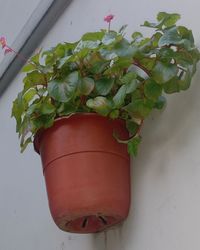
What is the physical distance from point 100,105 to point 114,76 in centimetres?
8

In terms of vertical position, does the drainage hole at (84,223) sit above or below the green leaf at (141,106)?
below

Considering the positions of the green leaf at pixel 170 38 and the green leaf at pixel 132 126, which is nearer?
the green leaf at pixel 170 38

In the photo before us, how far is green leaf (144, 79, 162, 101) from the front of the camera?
1033mm

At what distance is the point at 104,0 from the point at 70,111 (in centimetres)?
52

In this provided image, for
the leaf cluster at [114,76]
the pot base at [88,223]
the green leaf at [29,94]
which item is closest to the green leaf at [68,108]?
the leaf cluster at [114,76]

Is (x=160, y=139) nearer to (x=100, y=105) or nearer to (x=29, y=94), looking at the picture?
(x=100, y=105)

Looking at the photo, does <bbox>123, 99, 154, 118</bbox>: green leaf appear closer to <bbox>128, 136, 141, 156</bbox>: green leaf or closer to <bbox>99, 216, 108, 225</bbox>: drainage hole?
<bbox>128, 136, 141, 156</bbox>: green leaf

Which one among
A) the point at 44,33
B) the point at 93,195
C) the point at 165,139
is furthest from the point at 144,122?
the point at 44,33

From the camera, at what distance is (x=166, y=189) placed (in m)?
1.09

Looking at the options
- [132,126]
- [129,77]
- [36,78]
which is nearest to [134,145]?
[132,126]

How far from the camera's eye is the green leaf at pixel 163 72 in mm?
1005

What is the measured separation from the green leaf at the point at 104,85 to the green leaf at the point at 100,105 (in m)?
0.02

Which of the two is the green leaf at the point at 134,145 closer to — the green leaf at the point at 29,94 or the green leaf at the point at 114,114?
the green leaf at the point at 114,114

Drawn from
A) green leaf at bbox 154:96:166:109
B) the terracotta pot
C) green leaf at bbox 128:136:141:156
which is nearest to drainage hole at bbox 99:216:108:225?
the terracotta pot
